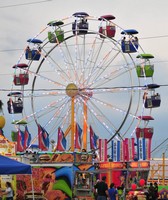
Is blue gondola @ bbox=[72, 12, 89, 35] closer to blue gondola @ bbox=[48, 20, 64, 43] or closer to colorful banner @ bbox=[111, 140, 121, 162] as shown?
blue gondola @ bbox=[48, 20, 64, 43]

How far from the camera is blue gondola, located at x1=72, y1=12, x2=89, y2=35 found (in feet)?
142

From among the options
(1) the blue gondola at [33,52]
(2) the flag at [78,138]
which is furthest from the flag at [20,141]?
(1) the blue gondola at [33,52]

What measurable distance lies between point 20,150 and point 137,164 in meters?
8.16

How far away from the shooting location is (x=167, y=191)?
34.1 m

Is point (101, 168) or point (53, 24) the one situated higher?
point (53, 24)

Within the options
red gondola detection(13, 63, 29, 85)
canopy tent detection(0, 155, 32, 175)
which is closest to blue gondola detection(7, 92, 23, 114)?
red gondola detection(13, 63, 29, 85)

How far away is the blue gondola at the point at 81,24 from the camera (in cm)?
4334

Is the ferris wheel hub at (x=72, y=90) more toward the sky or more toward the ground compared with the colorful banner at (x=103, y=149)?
more toward the sky

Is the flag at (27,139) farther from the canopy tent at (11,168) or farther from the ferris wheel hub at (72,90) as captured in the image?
the canopy tent at (11,168)

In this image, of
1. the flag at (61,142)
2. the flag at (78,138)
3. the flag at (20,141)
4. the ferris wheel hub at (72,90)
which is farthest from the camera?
the flag at (78,138)

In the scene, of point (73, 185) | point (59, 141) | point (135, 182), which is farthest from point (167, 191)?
point (59, 141)

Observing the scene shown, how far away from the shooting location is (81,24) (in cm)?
4341

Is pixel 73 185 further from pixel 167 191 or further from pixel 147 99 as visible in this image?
pixel 147 99

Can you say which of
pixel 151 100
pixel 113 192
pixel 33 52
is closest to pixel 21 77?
pixel 33 52
